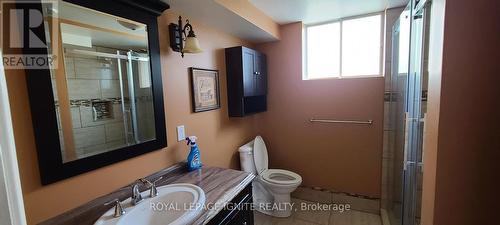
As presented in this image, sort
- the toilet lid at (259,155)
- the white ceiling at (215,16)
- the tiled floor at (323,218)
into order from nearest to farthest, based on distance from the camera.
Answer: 1. the white ceiling at (215,16)
2. the tiled floor at (323,218)
3. the toilet lid at (259,155)

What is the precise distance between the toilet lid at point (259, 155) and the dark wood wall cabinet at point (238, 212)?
0.88 m

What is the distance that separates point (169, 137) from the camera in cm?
156

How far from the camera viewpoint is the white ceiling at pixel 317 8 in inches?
74.6

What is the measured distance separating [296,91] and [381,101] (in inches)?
34.5

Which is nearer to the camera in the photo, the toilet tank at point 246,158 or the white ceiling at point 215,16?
the white ceiling at point 215,16

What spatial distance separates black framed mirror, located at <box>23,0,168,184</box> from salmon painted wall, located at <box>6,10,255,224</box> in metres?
0.04

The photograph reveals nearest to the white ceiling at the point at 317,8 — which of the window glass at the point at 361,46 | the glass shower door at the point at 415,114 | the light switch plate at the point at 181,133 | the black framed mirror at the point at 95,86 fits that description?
the window glass at the point at 361,46

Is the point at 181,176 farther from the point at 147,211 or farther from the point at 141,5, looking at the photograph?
the point at 141,5

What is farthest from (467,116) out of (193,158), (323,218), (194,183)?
(323,218)

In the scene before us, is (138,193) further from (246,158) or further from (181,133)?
(246,158)

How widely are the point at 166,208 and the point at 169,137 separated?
52 centimetres

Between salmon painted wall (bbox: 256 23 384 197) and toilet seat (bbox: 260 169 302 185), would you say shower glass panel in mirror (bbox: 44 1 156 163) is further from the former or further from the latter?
salmon painted wall (bbox: 256 23 384 197)

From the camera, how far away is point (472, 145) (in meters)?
0.85

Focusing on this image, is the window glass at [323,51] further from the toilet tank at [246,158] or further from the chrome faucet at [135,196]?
the chrome faucet at [135,196]
